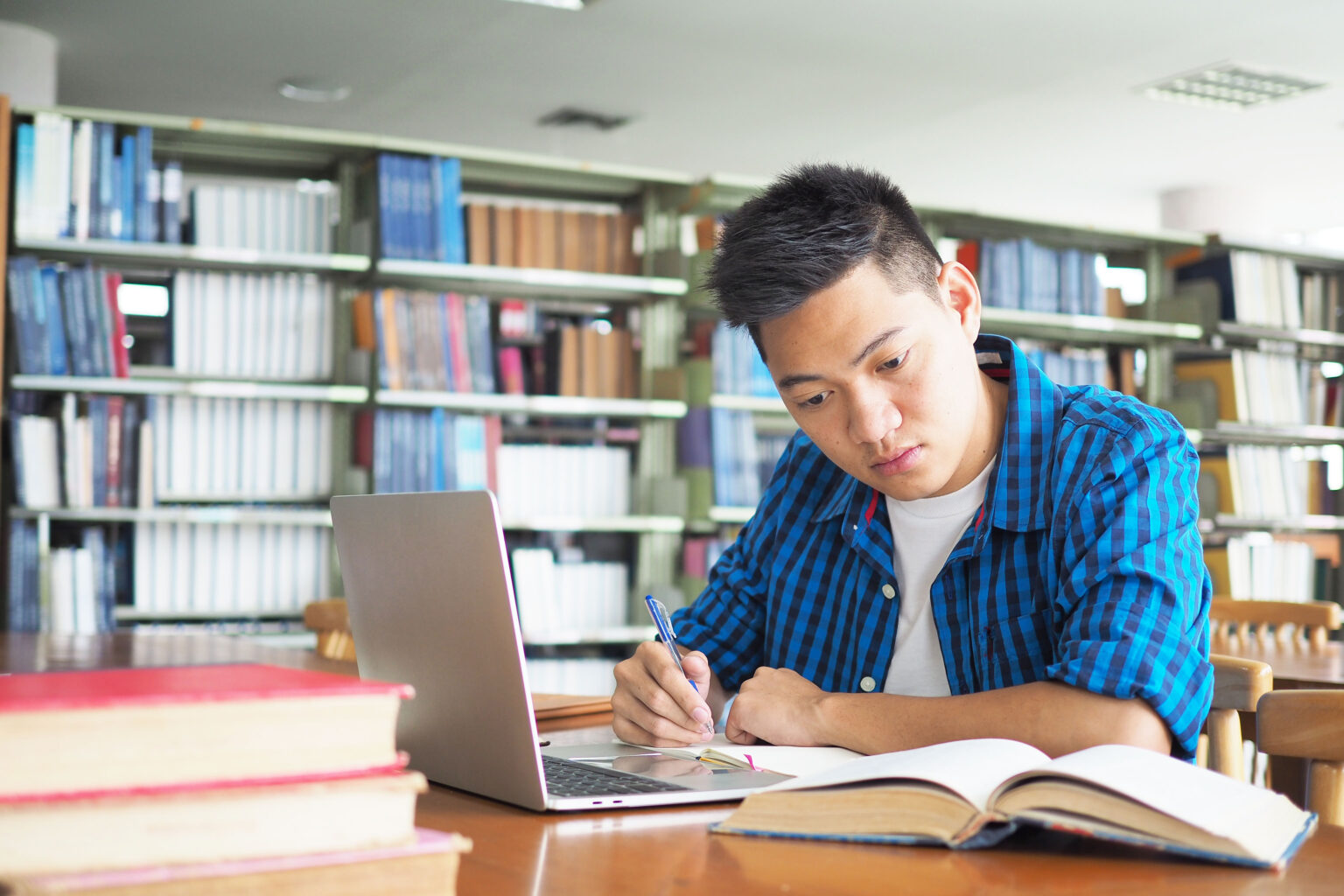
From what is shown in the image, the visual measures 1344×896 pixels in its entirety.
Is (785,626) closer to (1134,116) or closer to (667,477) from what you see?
(667,477)

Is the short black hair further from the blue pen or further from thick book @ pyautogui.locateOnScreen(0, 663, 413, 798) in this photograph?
thick book @ pyautogui.locateOnScreen(0, 663, 413, 798)

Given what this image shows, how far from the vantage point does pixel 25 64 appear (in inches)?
177

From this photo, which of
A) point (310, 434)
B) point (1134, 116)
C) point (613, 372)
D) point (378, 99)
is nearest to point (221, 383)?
point (310, 434)

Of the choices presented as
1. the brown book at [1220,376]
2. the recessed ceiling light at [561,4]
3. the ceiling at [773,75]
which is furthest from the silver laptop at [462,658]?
the brown book at [1220,376]

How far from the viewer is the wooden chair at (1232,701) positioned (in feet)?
4.24

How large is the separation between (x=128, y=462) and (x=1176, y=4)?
141 inches

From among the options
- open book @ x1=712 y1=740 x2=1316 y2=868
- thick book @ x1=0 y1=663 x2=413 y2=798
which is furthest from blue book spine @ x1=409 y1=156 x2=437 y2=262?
thick book @ x1=0 y1=663 x2=413 y2=798

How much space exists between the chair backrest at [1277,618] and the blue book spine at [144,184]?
291cm

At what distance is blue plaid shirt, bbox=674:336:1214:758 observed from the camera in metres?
1.06

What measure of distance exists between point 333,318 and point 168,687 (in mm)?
3427

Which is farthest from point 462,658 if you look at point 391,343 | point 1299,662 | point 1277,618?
point 391,343

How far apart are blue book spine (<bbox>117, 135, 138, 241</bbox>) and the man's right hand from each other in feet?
9.50

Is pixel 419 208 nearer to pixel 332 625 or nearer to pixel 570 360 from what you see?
pixel 570 360

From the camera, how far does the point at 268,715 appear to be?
512mm
